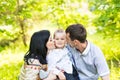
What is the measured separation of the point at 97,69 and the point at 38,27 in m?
9.85

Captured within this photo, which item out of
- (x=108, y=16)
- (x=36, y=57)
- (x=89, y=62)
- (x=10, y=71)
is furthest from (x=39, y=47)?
(x=10, y=71)

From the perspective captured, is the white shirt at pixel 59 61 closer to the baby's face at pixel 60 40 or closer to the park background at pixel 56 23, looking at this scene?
the baby's face at pixel 60 40

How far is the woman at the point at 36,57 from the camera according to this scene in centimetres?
427

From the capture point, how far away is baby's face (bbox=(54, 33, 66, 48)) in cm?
428

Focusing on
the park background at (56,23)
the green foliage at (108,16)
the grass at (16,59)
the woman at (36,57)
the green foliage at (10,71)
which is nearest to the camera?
the woman at (36,57)

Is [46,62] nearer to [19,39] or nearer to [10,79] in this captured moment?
[10,79]

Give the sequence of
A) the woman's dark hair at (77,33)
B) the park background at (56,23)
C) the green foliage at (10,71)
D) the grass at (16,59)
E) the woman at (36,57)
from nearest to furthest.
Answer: the woman's dark hair at (77,33) < the woman at (36,57) < the park background at (56,23) < the green foliage at (10,71) < the grass at (16,59)

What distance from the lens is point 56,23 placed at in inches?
444

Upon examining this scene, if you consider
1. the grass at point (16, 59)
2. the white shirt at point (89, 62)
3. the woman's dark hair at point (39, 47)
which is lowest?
the grass at point (16, 59)

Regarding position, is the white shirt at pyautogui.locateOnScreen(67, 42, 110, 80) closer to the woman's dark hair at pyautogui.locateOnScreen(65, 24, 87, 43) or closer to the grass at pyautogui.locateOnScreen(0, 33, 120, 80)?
the woman's dark hair at pyautogui.locateOnScreen(65, 24, 87, 43)

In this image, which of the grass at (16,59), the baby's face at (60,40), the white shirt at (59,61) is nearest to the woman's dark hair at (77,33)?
the baby's face at (60,40)

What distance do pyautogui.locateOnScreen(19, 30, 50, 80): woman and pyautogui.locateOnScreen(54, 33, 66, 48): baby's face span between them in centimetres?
11

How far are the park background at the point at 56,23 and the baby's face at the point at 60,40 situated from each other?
2.57m

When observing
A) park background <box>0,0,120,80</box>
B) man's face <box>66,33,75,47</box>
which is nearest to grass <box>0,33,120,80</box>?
park background <box>0,0,120,80</box>
